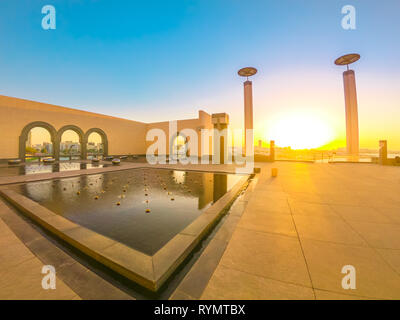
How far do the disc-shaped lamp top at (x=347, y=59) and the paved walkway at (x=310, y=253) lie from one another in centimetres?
2241

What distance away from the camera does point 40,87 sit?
50.5 ft

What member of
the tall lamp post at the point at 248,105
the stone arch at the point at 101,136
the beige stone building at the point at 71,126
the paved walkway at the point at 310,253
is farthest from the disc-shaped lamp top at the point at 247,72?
the stone arch at the point at 101,136

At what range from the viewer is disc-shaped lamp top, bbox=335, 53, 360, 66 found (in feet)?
56.6

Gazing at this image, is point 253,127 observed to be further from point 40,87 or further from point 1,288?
point 40,87

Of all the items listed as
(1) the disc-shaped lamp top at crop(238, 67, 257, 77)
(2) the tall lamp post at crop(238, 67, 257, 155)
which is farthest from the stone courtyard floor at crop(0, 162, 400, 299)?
(1) the disc-shaped lamp top at crop(238, 67, 257, 77)

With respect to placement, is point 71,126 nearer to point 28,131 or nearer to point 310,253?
point 28,131

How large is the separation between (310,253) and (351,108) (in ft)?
78.0

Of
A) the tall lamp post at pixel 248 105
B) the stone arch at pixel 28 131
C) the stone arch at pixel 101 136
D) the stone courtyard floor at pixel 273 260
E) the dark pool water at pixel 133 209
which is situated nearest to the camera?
the stone courtyard floor at pixel 273 260

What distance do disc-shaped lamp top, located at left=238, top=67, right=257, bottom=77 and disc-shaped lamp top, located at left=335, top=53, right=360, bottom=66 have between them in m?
9.83

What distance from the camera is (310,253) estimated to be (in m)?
2.07

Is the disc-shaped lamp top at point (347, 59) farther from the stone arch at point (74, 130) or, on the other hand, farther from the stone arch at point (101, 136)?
the stone arch at point (74, 130)

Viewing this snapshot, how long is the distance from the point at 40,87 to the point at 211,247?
22.7m

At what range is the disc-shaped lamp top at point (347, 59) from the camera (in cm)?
1727
